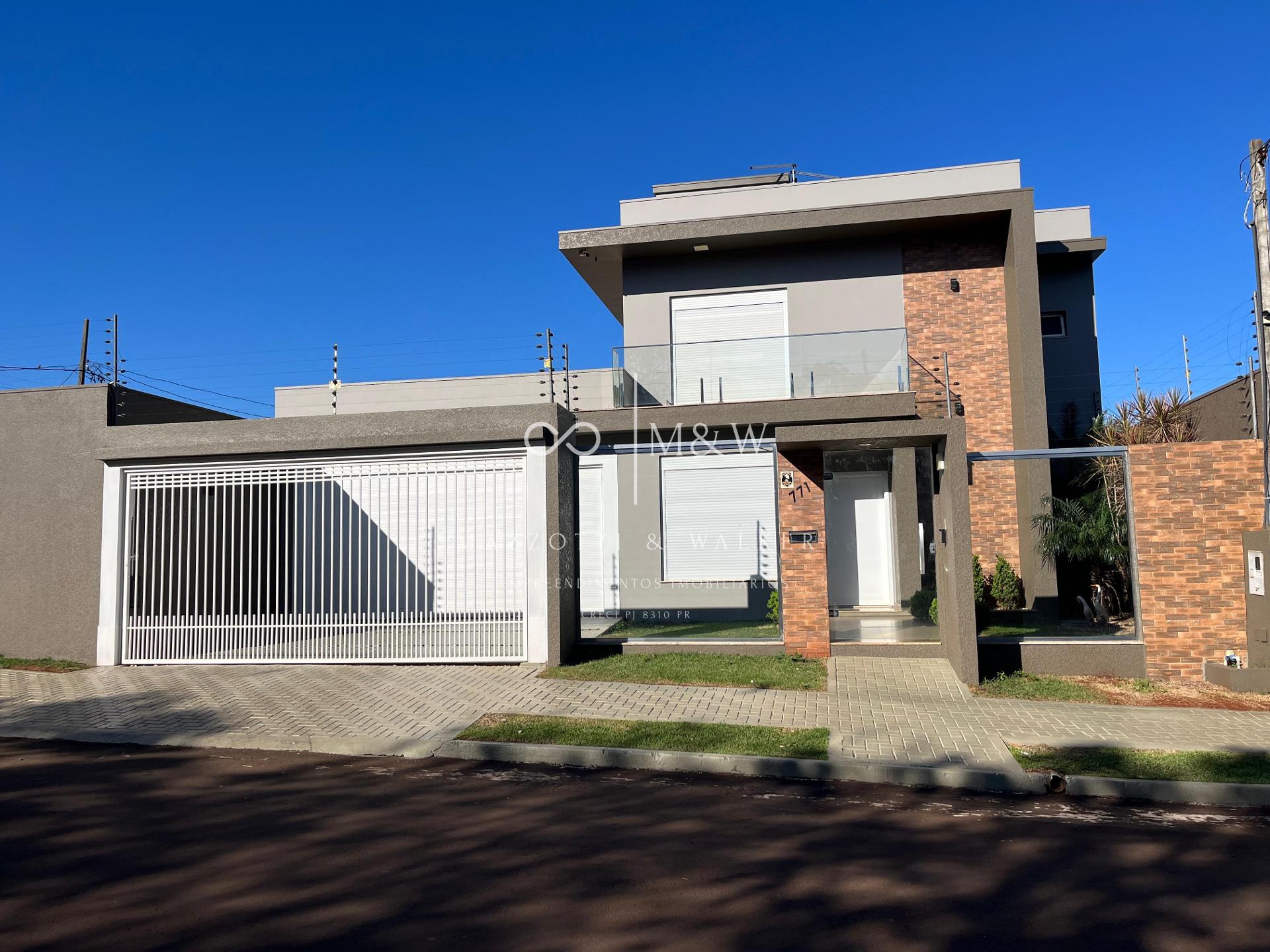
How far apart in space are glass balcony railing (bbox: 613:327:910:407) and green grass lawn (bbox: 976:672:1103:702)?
561 centimetres

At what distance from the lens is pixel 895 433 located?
35.7 feet

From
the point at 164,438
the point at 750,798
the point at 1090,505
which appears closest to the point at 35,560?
the point at 164,438

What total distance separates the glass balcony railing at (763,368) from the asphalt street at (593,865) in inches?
355

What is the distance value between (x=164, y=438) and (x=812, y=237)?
11.1 m

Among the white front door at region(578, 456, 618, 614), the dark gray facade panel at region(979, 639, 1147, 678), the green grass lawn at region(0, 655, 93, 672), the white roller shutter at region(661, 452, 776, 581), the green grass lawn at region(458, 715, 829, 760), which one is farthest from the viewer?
the white front door at region(578, 456, 618, 614)

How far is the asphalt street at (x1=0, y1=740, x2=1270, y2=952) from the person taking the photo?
413 cm

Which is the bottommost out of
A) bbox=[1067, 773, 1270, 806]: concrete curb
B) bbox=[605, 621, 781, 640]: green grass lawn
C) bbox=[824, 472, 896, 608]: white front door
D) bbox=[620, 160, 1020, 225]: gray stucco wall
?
bbox=[1067, 773, 1270, 806]: concrete curb

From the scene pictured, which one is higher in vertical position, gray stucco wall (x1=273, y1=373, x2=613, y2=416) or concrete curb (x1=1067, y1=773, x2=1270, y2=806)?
gray stucco wall (x1=273, y1=373, x2=613, y2=416)

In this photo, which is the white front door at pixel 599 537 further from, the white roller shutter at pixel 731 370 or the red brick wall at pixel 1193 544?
the red brick wall at pixel 1193 544

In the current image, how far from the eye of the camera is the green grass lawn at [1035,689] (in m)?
9.54

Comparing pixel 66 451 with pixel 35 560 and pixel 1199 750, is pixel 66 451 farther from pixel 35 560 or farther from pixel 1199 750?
pixel 1199 750

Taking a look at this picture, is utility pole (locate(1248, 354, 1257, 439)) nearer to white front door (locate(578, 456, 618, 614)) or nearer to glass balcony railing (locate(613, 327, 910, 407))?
glass balcony railing (locate(613, 327, 910, 407))

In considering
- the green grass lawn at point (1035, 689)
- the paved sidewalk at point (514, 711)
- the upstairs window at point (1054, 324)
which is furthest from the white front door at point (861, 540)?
the green grass lawn at point (1035, 689)

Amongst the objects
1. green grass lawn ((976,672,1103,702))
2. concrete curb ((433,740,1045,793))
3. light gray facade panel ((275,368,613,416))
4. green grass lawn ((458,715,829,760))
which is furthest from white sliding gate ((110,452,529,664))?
light gray facade panel ((275,368,613,416))
